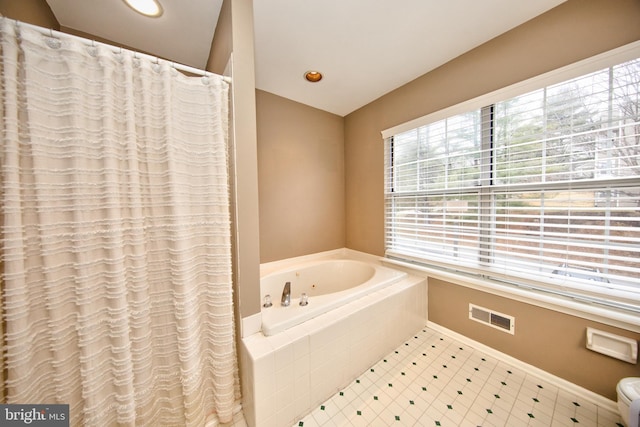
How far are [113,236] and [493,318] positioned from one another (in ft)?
8.00

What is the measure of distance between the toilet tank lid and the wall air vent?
18.7 inches

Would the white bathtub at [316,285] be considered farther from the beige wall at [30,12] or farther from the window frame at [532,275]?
the beige wall at [30,12]

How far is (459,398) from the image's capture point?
4.12 feet

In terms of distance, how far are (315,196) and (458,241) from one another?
1.55m

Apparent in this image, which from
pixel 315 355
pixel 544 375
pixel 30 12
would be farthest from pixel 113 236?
pixel 544 375

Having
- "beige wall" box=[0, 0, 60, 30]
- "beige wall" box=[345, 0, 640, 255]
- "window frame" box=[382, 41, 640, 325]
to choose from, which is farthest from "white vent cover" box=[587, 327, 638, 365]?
"beige wall" box=[0, 0, 60, 30]

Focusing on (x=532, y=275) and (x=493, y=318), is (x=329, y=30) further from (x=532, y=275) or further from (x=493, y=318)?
(x=493, y=318)

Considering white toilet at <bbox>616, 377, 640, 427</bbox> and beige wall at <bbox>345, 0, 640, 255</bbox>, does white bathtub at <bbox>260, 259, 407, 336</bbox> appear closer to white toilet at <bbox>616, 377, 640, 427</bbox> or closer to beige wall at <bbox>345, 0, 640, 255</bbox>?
beige wall at <bbox>345, 0, 640, 255</bbox>

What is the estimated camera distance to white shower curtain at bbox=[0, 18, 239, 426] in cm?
75

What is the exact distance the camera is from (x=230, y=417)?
43.9 inches

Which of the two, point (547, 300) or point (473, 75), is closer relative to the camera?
point (547, 300)

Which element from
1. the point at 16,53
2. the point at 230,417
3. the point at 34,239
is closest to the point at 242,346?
the point at 230,417

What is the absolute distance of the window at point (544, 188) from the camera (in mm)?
1097

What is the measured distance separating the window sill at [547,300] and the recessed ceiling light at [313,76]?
207 centimetres
